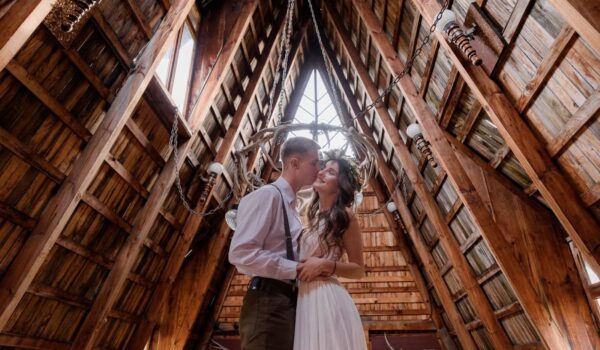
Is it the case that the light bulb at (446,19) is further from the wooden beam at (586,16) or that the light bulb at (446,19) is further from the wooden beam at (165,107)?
the wooden beam at (165,107)

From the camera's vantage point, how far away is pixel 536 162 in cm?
260

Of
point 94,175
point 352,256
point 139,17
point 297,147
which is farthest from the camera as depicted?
point 139,17

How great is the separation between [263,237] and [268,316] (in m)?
0.26

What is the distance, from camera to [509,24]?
251 centimetres

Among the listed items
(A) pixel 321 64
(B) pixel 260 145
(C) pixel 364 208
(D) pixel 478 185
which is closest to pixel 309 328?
(B) pixel 260 145

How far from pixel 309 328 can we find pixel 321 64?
7.80 meters

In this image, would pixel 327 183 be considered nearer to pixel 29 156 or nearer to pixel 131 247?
pixel 29 156

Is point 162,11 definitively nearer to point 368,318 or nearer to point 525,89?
point 525,89

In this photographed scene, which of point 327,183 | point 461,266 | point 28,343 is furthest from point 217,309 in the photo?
point 327,183

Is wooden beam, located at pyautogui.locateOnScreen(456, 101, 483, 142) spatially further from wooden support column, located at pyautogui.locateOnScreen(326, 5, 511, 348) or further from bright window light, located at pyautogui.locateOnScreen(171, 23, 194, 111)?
bright window light, located at pyautogui.locateOnScreen(171, 23, 194, 111)

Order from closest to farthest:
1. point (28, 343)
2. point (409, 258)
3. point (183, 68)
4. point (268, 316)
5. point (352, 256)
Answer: point (268, 316)
point (352, 256)
point (28, 343)
point (183, 68)
point (409, 258)

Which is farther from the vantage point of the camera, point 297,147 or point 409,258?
point 409,258

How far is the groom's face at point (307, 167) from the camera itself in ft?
5.08

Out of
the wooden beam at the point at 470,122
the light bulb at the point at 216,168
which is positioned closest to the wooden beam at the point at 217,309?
the light bulb at the point at 216,168
